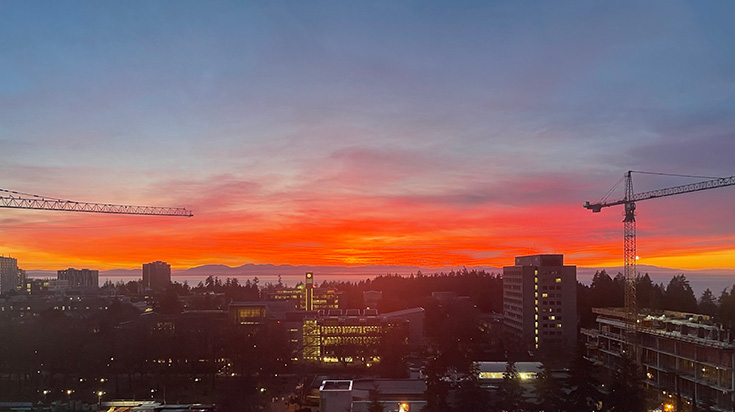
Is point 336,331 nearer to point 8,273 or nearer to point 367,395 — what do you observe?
point 367,395

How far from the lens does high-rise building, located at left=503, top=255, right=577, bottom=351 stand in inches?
1171

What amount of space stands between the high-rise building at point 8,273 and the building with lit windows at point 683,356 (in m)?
83.8

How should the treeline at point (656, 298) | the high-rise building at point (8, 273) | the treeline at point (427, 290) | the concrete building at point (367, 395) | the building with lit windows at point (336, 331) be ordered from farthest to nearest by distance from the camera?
the high-rise building at point (8, 273), the treeline at point (427, 290), the building with lit windows at point (336, 331), the treeline at point (656, 298), the concrete building at point (367, 395)

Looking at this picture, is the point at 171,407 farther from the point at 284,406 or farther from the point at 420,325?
the point at 420,325

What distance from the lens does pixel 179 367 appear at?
25.0 metres

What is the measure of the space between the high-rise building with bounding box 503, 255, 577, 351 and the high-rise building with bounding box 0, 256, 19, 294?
76330 mm

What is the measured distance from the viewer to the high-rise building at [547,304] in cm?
2975

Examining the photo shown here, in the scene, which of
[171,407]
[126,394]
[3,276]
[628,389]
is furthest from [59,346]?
[3,276]

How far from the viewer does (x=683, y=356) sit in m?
17.5

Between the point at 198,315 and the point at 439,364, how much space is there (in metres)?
24.1

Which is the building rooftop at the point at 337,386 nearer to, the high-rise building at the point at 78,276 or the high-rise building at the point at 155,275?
the high-rise building at the point at 155,275

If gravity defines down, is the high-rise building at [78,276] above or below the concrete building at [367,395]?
below

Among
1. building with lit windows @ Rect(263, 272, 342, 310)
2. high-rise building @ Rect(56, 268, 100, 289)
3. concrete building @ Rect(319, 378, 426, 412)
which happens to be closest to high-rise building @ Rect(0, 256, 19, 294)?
high-rise building @ Rect(56, 268, 100, 289)

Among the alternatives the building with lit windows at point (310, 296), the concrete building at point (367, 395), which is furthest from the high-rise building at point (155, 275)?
the concrete building at point (367, 395)
